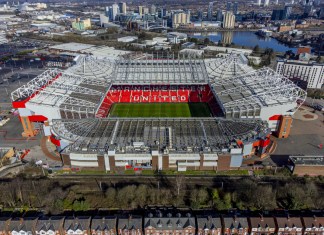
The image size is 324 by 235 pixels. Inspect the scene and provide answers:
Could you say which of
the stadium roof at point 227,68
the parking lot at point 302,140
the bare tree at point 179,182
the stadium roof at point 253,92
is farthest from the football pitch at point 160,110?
the bare tree at point 179,182

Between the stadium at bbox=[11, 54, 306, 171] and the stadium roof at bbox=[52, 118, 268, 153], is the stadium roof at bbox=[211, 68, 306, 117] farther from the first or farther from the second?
the stadium roof at bbox=[52, 118, 268, 153]

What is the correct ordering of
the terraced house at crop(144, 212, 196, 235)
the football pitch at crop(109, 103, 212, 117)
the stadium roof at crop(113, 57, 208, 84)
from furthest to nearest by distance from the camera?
the stadium roof at crop(113, 57, 208, 84), the football pitch at crop(109, 103, 212, 117), the terraced house at crop(144, 212, 196, 235)

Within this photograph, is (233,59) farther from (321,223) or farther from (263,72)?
(321,223)

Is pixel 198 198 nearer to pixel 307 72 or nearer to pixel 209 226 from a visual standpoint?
pixel 209 226

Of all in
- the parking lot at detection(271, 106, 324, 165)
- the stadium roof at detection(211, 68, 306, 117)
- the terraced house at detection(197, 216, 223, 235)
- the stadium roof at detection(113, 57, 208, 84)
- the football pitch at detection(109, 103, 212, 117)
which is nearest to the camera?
the terraced house at detection(197, 216, 223, 235)

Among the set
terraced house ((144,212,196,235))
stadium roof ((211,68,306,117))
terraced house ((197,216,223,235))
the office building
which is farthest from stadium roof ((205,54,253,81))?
terraced house ((144,212,196,235))

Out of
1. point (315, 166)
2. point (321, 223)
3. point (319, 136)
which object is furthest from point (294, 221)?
point (319, 136)
